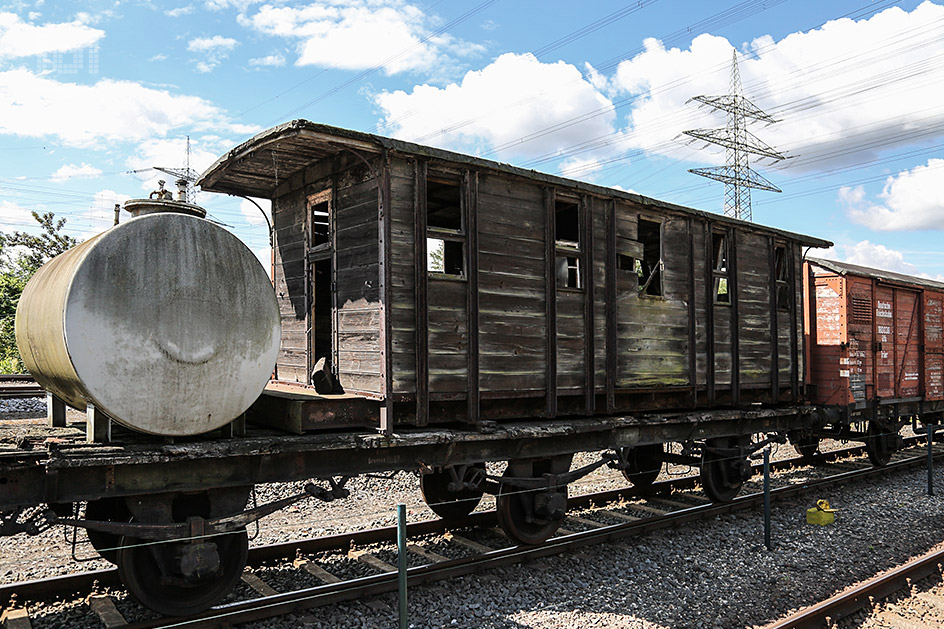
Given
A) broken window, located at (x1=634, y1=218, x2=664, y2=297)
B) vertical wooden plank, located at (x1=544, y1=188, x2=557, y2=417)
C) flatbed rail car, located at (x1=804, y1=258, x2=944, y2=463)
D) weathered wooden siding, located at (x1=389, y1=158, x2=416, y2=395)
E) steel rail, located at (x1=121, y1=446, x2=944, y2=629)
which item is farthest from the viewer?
flatbed rail car, located at (x1=804, y1=258, x2=944, y2=463)

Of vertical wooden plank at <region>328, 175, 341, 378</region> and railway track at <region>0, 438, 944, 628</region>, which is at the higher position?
vertical wooden plank at <region>328, 175, 341, 378</region>

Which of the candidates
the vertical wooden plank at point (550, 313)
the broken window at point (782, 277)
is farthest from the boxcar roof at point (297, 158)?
the broken window at point (782, 277)

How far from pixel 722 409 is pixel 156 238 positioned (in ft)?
28.7

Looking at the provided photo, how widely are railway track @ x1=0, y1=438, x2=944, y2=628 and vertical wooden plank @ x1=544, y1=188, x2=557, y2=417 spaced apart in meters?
1.78

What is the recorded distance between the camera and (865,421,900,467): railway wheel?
13.4 metres

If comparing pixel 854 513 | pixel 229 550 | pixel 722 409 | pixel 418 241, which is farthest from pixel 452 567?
pixel 854 513

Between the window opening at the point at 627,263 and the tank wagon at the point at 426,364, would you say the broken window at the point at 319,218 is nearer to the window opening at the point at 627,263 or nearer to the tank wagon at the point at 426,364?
the tank wagon at the point at 426,364

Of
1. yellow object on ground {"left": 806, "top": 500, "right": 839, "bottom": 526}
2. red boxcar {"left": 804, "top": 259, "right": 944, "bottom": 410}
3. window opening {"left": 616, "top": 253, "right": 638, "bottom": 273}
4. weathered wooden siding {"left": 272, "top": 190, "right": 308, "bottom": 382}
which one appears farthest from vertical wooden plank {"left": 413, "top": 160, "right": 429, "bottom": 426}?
red boxcar {"left": 804, "top": 259, "right": 944, "bottom": 410}

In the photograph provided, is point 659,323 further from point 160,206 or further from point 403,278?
point 160,206

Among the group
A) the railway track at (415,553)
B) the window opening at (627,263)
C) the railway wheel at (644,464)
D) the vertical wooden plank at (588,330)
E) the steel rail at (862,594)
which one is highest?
the window opening at (627,263)

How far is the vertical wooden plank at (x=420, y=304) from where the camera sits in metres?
6.56

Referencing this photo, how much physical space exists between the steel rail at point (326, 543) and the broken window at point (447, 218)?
3.28 meters

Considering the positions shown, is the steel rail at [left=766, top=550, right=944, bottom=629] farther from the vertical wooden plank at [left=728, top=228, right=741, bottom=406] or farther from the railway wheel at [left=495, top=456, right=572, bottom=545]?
the vertical wooden plank at [left=728, top=228, right=741, bottom=406]

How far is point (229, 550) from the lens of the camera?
557 centimetres
